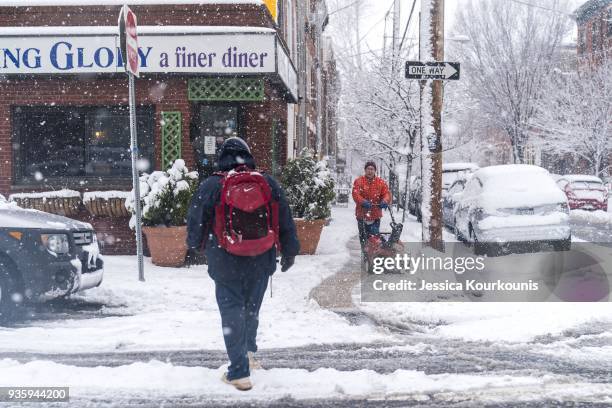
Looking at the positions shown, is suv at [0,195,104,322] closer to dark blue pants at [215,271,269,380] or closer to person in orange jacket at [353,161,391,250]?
dark blue pants at [215,271,269,380]

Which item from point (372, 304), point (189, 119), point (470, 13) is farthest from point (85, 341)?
point (470, 13)

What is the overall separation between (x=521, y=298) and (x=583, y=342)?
7.02 ft

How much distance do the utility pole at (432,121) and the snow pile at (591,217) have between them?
44.9ft

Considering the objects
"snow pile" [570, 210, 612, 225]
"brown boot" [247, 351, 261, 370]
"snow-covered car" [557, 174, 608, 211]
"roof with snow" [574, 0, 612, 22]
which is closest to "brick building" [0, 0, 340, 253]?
"brown boot" [247, 351, 261, 370]

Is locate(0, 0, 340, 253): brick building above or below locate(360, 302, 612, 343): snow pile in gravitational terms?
above

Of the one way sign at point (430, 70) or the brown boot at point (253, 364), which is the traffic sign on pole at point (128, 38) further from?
the brown boot at point (253, 364)

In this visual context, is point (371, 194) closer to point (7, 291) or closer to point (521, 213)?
point (521, 213)

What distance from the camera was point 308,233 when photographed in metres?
11.8

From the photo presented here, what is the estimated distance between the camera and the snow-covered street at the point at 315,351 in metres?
4.63

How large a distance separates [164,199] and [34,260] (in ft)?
11.9

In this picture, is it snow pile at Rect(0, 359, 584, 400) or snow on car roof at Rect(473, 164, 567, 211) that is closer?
snow pile at Rect(0, 359, 584, 400)

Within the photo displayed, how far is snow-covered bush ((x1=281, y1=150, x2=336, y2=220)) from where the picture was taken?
38.7ft

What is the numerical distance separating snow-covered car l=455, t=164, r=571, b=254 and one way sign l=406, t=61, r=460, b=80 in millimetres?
2861

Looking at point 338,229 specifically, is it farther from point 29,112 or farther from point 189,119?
point 29,112
